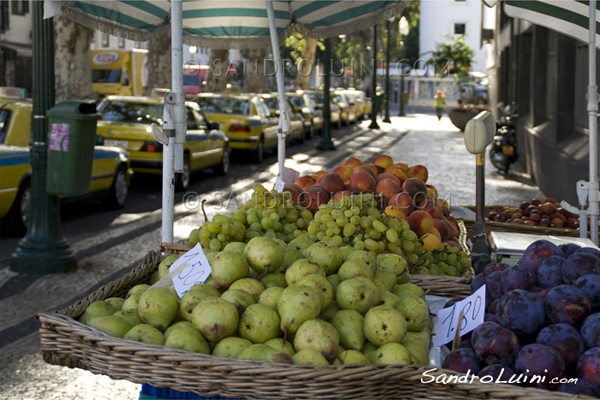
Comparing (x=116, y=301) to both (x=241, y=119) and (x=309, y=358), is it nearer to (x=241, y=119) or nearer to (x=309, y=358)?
(x=309, y=358)

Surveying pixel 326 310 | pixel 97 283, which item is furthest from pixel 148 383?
pixel 97 283

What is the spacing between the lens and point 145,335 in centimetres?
259

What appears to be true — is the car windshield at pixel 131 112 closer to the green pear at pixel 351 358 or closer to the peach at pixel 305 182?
the peach at pixel 305 182

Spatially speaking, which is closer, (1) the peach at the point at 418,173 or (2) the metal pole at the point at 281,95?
(1) the peach at the point at 418,173

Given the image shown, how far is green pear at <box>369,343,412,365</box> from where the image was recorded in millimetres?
2482

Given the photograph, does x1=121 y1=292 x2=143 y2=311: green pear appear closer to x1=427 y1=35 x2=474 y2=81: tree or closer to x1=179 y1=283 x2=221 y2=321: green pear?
x1=179 y1=283 x2=221 y2=321: green pear

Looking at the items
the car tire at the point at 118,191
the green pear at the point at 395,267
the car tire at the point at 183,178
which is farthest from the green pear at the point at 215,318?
the car tire at the point at 183,178

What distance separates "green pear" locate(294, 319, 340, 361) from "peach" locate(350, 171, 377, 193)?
2628mm

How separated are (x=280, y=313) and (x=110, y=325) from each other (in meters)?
0.62

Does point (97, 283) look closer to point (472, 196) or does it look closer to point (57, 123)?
point (57, 123)

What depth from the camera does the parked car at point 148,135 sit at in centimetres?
1298

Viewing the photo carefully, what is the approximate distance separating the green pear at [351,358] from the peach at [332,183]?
2.61m

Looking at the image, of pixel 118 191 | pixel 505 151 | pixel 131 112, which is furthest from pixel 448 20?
pixel 118 191

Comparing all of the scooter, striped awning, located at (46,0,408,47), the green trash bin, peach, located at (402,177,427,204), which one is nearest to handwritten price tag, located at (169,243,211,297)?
peach, located at (402,177,427,204)
